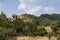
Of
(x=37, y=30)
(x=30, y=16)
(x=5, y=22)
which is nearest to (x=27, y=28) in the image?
(x=37, y=30)

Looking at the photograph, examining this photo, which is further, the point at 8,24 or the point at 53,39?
the point at 8,24

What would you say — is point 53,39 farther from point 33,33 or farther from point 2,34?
point 2,34

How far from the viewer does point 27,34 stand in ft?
93.8

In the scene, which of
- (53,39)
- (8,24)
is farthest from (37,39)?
(8,24)

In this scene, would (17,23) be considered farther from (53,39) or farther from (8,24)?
(53,39)

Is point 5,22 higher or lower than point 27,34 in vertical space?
higher

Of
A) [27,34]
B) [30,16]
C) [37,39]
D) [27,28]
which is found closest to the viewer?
[37,39]

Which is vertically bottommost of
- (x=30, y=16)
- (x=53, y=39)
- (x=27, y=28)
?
(x=53, y=39)

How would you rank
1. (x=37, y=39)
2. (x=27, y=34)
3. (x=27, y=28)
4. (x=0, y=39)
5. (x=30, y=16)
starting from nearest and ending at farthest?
(x=0, y=39) → (x=37, y=39) → (x=27, y=34) → (x=27, y=28) → (x=30, y=16)

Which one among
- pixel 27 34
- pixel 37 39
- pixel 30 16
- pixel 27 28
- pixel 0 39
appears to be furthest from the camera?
pixel 30 16

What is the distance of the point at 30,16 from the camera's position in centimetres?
4844

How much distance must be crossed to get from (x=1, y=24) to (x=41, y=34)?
6.23 meters

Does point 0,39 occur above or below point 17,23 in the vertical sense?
below

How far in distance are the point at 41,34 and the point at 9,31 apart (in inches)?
232
